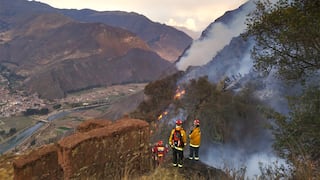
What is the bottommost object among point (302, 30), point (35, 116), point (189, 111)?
point (35, 116)

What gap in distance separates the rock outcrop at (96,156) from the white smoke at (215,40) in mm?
103893

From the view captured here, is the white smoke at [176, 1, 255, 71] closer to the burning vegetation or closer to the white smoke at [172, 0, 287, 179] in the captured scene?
the white smoke at [172, 0, 287, 179]

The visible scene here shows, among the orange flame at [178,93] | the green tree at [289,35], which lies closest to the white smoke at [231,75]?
the green tree at [289,35]

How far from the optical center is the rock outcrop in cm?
1088

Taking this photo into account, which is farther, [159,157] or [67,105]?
[67,105]

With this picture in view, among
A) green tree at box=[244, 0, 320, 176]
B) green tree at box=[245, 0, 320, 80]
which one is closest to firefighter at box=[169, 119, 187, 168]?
green tree at box=[244, 0, 320, 176]

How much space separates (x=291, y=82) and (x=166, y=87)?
68391 mm

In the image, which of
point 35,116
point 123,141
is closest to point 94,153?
point 123,141

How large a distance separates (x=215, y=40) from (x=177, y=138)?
12065cm

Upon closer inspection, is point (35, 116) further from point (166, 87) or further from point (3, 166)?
point (3, 166)

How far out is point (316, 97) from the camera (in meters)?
11.8

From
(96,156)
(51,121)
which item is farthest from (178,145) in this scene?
(51,121)

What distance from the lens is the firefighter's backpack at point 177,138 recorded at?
13.0 meters

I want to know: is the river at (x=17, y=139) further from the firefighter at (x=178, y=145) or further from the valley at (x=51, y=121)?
the firefighter at (x=178, y=145)
